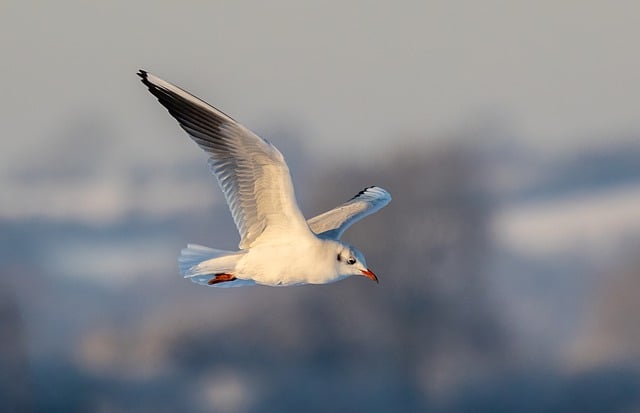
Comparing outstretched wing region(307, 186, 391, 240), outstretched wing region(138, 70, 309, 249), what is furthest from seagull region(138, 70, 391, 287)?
outstretched wing region(307, 186, 391, 240)

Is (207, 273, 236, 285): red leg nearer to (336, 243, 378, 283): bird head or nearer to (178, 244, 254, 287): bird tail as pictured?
(178, 244, 254, 287): bird tail

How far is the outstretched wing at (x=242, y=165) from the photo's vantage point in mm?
10227

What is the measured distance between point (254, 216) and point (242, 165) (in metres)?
0.40

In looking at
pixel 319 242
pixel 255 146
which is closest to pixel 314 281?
pixel 319 242

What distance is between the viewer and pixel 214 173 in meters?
10.4

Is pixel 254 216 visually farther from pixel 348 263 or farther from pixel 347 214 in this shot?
pixel 347 214

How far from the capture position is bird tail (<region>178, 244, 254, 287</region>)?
10703 mm

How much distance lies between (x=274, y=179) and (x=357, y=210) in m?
1.44

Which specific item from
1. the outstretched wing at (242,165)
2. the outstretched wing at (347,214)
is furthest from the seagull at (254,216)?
the outstretched wing at (347,214)

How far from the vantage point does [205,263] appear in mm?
10758

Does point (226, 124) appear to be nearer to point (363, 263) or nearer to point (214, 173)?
point (214, 173)

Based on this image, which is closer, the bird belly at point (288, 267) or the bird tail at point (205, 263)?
the bird belly at point (288, 267)

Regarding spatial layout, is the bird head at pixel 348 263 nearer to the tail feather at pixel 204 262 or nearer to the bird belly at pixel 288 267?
the bird belly at pixel 288 267

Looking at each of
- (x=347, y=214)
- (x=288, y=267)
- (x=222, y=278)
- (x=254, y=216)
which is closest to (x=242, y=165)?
(x=254, y=216)
